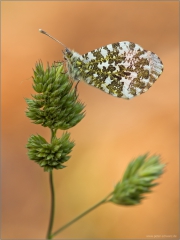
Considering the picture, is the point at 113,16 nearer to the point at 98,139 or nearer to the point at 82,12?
the point at 82,12

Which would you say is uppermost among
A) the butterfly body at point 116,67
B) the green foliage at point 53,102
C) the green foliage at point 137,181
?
the butterfly body at point 116,67

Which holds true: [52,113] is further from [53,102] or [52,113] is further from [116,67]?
[116,67]

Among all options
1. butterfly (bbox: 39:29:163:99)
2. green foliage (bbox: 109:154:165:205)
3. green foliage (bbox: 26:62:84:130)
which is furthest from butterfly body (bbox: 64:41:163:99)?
green foliage (bbox: 109:154:165:205)

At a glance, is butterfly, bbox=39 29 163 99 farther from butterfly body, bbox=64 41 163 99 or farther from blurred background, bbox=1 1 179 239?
blurred background, bbox=1 1 179 239

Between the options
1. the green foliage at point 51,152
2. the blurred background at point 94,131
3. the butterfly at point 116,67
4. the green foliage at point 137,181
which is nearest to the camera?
the green foliage at point 137,181

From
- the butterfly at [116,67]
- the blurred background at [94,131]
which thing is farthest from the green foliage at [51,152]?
the blurred background at [94,131]

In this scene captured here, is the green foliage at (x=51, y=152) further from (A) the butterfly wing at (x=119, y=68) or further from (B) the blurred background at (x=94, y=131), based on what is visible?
(B) the blurred background at (x=94, y=131)

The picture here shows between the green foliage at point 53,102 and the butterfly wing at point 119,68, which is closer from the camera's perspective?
the green foliage at point 53,102
